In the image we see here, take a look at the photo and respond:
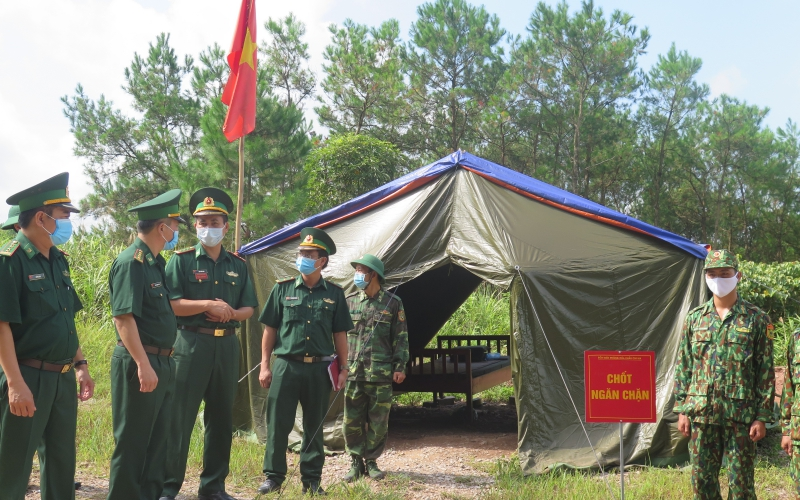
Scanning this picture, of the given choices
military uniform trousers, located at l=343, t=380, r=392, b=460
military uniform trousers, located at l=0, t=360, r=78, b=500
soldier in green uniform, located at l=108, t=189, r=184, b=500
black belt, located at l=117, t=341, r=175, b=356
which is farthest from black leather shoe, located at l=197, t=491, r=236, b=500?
military uniform trousers, located at l=0, t=360, r=78, b=500

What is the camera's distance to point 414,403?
9836mm

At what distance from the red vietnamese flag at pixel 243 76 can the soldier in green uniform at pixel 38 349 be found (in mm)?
5447

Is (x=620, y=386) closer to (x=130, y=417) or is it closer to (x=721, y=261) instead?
(x=721, y=261)

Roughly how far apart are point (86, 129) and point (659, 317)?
78.7ft

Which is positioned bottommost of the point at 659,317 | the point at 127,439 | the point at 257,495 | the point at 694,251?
the point at 257,495

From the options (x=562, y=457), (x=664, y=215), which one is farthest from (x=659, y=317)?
(x=664, y=215)

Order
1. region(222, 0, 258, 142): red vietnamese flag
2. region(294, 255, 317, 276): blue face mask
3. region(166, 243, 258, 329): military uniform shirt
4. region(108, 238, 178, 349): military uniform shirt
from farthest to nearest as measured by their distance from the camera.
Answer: region(222, 0, 258, 142): red vietnamese flag
region(294, 255, 317, 276): blue face mask
region(166, 243, 258, 329): military uniform shirt
region(108, 238, 178, 349): military uniform shirt

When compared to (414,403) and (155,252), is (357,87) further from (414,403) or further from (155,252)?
(155,252)

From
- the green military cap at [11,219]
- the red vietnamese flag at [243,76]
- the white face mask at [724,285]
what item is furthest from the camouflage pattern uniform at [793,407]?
the red vietnamese flag at [243,76]

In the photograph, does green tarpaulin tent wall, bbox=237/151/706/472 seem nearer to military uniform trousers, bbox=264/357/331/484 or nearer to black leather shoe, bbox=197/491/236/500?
military uniform trousers, bbox=264/357/331/484

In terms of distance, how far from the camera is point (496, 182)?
6.41m

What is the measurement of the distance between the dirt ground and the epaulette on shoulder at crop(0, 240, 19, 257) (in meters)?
2.37

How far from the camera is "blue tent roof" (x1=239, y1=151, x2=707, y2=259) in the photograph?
607cm

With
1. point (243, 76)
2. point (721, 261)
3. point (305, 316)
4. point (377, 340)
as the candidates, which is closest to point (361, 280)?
point (377, 340)
